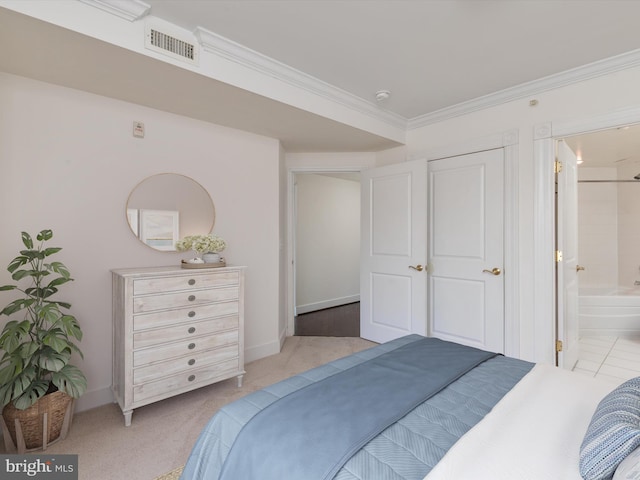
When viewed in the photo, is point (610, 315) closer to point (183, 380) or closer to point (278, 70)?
point (278, 70)

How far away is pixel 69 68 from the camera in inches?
77.1

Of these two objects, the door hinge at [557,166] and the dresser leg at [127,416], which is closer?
the dresser leg at [127,416]

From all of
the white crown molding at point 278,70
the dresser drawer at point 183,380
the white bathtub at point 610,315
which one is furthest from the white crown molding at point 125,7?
the white bathtub at point 610,315

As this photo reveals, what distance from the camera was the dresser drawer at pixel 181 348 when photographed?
2.09 metres

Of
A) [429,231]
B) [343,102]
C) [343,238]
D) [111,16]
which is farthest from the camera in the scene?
[343,238]

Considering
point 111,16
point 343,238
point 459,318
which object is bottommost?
point 459,318

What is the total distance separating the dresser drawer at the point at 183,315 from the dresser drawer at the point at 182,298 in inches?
1.4

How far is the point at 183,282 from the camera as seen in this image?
2.26 meters

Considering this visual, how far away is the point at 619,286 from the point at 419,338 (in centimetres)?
451

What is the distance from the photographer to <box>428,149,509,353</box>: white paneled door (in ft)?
9.52

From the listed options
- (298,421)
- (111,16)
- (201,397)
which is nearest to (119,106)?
(111,16)

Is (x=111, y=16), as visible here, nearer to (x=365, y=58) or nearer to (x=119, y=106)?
(x=119, y=106)

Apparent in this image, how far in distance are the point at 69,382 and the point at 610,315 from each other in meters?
5.29

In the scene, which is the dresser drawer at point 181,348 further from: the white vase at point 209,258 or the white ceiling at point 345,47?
the white ceiling at point 345,47
